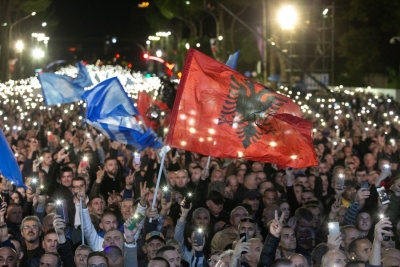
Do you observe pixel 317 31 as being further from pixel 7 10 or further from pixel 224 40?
pixel 224 40

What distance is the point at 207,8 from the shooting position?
Result: 69.4 metres

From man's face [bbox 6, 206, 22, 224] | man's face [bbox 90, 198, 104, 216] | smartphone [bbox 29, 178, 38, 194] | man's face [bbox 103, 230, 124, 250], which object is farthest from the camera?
smartphone [bbox 29, 178, 38, 194]

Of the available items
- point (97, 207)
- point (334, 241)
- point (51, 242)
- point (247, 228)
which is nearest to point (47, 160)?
point (97, 207)

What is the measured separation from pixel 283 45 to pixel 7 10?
13227mm

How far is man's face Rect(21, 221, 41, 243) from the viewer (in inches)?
356

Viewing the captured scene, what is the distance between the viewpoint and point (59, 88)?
62.6ft

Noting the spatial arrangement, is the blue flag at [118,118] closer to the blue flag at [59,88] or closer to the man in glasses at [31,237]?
the man in glasses at [31,237]

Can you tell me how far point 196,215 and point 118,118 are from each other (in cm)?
336

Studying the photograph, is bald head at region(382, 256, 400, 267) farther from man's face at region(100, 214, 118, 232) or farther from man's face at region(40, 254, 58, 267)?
man's face at region(100, 214, 118, 232)

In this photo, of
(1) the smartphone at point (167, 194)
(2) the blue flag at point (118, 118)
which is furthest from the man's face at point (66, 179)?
Answer: (1) the smartphone at point (167, 194)

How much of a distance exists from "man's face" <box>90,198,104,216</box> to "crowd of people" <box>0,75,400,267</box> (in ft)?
0.04

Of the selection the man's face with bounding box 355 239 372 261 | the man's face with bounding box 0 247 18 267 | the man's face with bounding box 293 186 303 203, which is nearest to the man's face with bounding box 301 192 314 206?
the man's face with bounding box 293 186 303 203

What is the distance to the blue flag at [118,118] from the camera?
41.8 ft

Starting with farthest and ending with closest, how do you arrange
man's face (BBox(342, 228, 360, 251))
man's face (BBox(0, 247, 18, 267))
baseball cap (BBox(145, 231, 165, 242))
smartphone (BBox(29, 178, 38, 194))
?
smartphone (BBox(29, 178, 38, 194)), man's face (BBox(342, 228, 360, 251)), baseball cap (BBox(145, 231, 165, 242)), man's face (BBox(0, 247, 18, 267))
